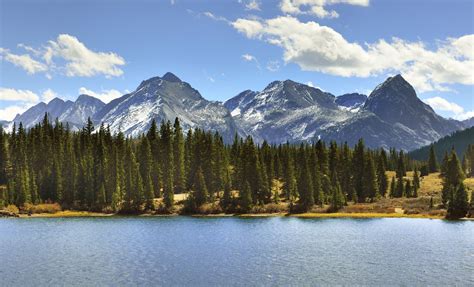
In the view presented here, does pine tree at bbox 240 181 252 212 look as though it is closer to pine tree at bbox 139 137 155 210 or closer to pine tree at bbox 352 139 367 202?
pine tree at bbox 139 137 155 210

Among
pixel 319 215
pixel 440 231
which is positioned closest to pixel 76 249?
pixel 440 231

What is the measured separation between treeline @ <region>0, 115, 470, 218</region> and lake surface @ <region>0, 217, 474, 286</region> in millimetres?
36558

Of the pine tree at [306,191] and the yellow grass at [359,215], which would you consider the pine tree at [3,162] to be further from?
the yellow grass at [359,215]

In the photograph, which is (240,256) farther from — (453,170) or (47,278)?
(453,170)

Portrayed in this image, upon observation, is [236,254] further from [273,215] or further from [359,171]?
[359,171]

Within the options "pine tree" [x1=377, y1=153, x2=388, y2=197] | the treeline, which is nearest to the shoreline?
the treeline

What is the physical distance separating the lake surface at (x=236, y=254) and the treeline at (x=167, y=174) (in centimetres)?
3656

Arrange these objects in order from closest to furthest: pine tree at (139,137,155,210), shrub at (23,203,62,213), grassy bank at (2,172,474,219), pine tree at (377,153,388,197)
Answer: grassy bank at (2,172,474,219) < shrub at (23,203,62,213) < pine tree at (139,137,155,210) < pine tree at (377,153,388,197)

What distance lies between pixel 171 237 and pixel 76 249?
19.0 m

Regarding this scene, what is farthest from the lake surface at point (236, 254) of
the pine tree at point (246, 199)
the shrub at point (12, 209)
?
the shrub at point (12, 209)

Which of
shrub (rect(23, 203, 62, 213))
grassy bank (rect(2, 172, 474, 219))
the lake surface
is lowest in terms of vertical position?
the lake surface

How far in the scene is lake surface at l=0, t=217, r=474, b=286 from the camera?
5350cm

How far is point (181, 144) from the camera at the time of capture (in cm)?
16750

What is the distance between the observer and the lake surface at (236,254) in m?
53.5
